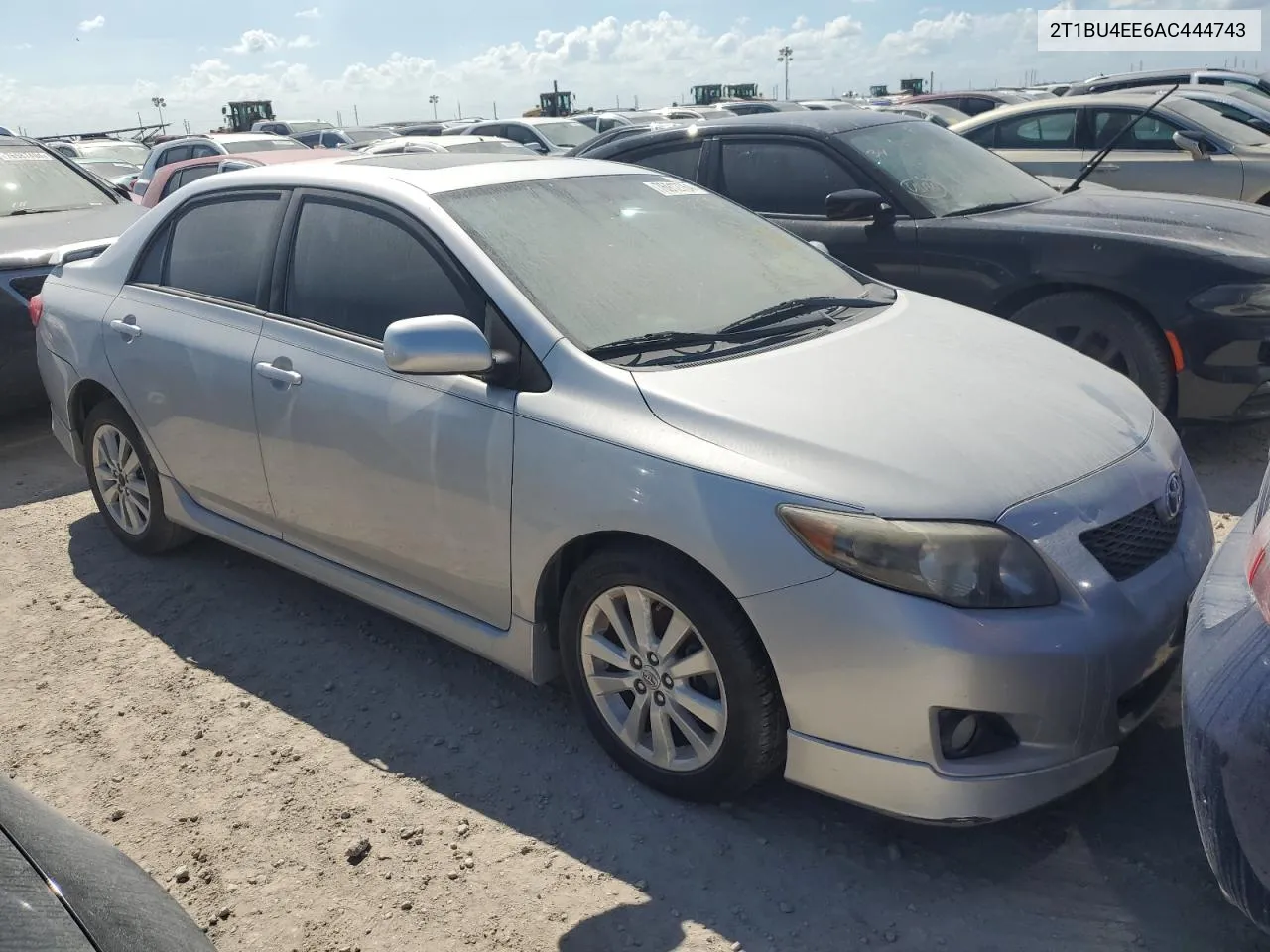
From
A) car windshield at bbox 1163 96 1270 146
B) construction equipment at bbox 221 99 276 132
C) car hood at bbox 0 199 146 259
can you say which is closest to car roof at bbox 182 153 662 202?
car hood at bbox 0 199 146 259

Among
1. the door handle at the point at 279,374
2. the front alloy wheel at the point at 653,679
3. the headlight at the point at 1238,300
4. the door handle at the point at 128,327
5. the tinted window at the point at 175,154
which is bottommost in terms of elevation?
the front alloy wheel at the point at 653,679

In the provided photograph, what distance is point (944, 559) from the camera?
2357 mm

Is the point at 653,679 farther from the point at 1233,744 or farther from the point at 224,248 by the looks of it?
the point at 224,248

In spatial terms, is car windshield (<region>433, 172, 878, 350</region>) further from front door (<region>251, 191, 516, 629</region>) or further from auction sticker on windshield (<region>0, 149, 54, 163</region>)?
auction sticker on windshield (<region>0, 149, 54, 163</region>)

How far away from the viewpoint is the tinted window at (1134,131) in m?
8.92

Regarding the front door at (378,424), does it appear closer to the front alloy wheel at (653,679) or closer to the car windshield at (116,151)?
the front alloy wheel at (653,679)

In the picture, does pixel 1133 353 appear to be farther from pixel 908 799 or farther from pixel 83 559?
pixel 83 559

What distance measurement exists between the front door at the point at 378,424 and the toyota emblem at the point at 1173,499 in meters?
1.70

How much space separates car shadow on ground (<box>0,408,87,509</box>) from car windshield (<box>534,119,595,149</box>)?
12832 mm

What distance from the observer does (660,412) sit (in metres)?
2.71

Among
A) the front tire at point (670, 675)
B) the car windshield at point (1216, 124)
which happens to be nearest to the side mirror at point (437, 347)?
the front tire at point (670, 675)

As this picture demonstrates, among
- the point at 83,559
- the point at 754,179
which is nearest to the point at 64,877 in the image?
the point at 83,559

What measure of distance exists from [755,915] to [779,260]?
2.17m

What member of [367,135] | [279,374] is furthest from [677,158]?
[367,135]
